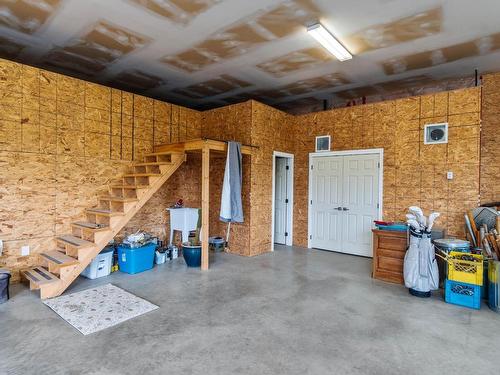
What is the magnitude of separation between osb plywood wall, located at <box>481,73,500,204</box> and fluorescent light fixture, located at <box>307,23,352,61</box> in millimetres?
2711

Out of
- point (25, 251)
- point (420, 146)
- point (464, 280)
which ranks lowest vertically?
point (464, 280)

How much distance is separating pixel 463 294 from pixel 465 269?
0.34m

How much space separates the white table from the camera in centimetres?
580

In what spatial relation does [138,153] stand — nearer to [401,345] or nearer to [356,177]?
[356,177]

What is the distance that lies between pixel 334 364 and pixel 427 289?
222 centimetres

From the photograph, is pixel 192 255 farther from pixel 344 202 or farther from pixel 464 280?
pixel 464 280

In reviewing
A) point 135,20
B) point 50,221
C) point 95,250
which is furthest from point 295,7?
point 50,221

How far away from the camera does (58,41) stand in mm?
4348

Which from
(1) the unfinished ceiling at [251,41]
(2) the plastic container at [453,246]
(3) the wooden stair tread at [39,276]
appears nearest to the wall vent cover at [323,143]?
(1) the unfinished ceiling at [251,41]

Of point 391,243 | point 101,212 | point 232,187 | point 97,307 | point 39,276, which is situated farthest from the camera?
point 232,187

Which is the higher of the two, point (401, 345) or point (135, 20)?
point (135, 20)

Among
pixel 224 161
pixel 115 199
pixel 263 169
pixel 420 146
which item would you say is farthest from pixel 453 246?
pixel 115 199

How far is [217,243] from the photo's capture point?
6.19 meters

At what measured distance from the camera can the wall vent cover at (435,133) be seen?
17.0ft
